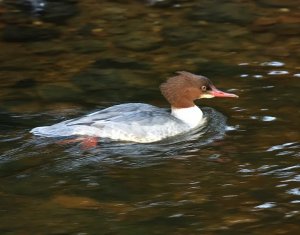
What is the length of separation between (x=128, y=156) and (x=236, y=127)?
1504 millimetres

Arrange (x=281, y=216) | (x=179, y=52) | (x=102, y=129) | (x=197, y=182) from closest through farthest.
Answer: (x=281, y=216) → (x=197, y=182) → (x=102, y=129) → (x=179, y=52)

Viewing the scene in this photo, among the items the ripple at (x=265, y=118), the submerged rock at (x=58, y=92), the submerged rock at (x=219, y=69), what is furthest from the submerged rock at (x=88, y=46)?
the ripple at (x=265, y=118)

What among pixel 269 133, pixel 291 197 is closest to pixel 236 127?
pixel 269 133

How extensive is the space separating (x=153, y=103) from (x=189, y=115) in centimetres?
84

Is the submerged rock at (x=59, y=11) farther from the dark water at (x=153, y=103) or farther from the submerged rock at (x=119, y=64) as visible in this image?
the submerged rock at (x=119, y=64)

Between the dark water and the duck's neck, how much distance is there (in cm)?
19

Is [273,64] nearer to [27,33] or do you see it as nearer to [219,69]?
[219,69]

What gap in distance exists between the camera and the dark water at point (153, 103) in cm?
702

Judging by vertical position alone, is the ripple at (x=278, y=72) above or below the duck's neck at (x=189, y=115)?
above

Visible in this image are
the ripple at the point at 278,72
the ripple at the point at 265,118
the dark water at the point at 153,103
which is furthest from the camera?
the ripple at the point at 278,72

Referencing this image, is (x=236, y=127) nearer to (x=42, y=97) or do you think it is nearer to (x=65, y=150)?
(x=65, y=150)

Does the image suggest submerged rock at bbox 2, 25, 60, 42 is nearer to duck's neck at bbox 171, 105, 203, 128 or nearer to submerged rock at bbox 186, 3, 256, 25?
submerged rock at bbox 186, 3, 256, 25

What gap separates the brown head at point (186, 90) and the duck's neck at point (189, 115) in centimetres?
6

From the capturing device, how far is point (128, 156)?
8.42 meters
